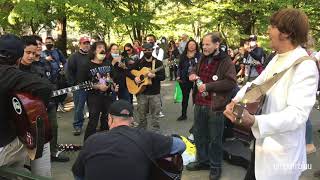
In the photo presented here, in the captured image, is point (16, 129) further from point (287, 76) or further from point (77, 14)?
point (77, 14)

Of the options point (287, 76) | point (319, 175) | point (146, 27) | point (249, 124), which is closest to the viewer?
point (249, 124)

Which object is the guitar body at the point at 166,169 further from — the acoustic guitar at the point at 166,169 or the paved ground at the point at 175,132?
the paved ground at the point at 175,132

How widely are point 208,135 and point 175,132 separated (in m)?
2.70

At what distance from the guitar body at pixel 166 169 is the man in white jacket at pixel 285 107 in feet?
1.82

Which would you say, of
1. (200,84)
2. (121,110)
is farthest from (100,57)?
(121,110)

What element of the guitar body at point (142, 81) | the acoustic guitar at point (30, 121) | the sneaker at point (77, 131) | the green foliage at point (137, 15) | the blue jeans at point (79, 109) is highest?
the green foliage at point (137, 15)

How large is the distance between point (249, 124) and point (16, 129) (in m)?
1.90

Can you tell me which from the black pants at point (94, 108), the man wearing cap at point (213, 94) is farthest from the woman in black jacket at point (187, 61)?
the man wearing cap at point (213, 94)

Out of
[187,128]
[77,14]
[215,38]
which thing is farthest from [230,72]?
[77,14]

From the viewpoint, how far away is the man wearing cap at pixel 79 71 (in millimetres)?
7382

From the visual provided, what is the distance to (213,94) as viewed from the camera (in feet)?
17.9

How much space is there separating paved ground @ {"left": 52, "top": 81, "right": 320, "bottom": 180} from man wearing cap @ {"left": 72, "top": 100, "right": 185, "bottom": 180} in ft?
9.89

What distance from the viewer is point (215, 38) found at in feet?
17.8

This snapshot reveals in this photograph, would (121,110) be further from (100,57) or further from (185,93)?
(185,93)
